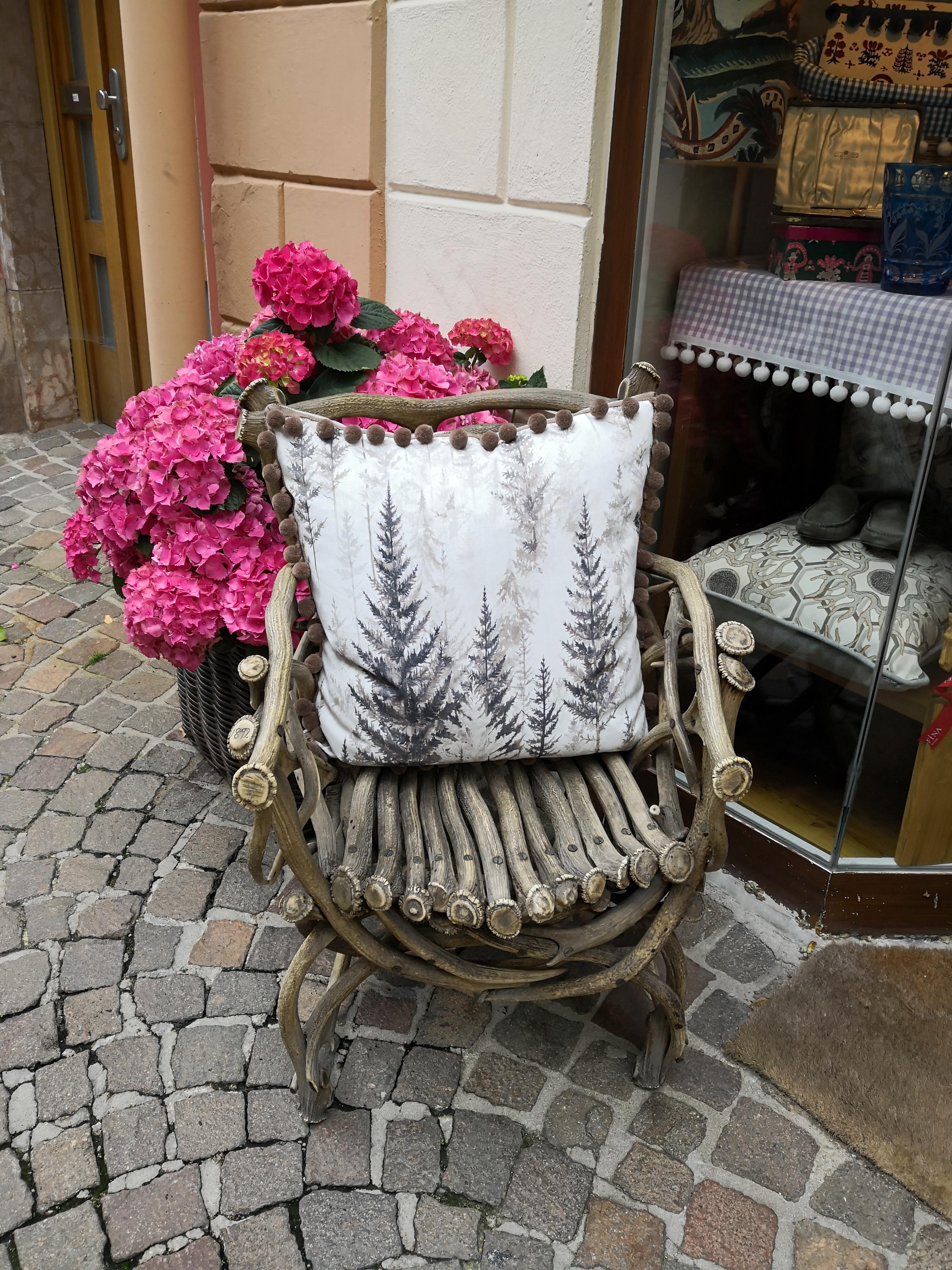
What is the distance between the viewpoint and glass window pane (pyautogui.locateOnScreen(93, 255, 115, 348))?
472cm

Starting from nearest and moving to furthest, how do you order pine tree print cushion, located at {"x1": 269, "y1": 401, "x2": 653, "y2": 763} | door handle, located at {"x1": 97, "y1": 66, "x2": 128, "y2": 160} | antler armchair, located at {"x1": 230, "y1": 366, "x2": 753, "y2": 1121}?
antler armchair, located at {"x1": 230, "y1": 366, "x2": 753, "y2": 1121} → pine tree print cushion, located at {"x1": 269, "y1": 401, "x2": 653, "y2": 763} → door handle, located at {"x1": 97, "y1": 66, "x2": 128, "y2": 160}

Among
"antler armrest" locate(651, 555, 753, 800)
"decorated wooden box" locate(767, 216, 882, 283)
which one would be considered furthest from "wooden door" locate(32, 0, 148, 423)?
"antler armrest" locate(651, 555, 753, 800)

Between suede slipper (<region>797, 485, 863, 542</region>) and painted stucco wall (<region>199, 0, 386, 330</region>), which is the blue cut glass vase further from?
painted stucco wall (<region>199, 0, 386, 330</region>)

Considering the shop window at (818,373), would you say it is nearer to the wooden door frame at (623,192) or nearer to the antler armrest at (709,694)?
the wooden door frame at (623,192)

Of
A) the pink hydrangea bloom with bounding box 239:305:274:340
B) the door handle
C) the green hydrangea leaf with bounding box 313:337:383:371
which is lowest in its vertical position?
the green hydrangea leaf with bounding box 313:337:383:371

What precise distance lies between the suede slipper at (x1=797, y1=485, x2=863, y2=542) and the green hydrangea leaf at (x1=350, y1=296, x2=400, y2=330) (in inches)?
40.8

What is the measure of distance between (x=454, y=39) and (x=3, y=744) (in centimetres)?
212

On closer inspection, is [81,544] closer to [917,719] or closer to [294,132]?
[294,132]

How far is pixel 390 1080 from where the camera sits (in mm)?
1737

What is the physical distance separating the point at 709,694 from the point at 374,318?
124cm

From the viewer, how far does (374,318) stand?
88.3 inches

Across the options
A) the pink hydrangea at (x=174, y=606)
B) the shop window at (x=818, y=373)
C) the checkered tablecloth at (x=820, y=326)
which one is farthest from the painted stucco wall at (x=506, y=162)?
the pink hydrangea at (x=174, y=606)

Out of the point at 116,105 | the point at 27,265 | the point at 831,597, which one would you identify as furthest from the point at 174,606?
the point at 27,265

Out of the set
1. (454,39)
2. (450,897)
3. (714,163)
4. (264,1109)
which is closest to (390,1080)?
(264,1109)
